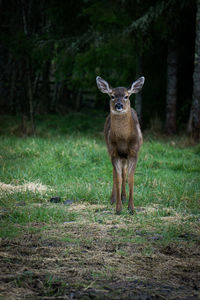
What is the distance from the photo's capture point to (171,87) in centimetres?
1456

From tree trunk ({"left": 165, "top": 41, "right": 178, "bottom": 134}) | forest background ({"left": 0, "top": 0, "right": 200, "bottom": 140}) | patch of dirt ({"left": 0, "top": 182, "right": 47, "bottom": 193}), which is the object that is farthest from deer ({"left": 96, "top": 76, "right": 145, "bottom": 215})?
tree trunk ({"left": 165, "top": 41, "right": 178, "bottom": 134})

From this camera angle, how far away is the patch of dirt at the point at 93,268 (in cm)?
359

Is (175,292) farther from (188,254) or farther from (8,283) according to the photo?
(8,283)

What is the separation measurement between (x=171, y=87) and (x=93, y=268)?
11136 mm

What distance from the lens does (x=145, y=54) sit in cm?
1529

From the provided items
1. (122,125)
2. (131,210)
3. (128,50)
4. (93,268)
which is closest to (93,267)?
(93,268)

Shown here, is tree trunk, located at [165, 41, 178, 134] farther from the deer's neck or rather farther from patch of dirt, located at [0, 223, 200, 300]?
patch of dirt, located at [0, 223, 200, 300]

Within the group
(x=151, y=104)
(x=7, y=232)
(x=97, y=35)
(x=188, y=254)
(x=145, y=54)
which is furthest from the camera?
(x=151, y=104)

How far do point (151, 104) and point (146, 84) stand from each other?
3.39 ft

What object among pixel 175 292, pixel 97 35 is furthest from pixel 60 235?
pixel 97 35

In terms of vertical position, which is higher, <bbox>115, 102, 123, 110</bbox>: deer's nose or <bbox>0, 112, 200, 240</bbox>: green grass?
<bbox>115, 102, 123, 110</bbox>: deer's nose

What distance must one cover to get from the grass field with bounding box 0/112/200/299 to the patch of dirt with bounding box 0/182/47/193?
0.02 m

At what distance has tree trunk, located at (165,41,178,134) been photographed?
1439cm

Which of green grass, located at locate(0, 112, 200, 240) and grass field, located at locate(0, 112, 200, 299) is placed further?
green grass, located at locate(0, 112, 200, 240)
